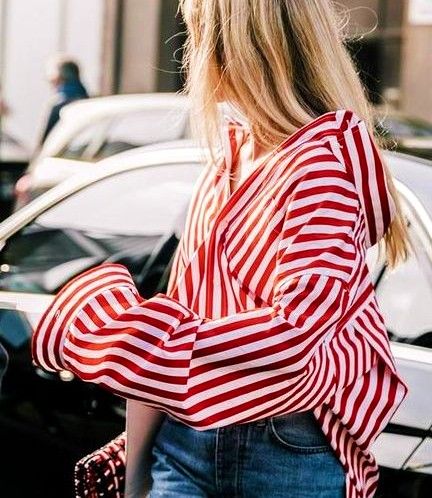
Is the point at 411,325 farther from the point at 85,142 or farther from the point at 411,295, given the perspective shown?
the point at 85,142

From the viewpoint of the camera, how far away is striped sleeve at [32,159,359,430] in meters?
2.01

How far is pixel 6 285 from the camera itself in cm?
392

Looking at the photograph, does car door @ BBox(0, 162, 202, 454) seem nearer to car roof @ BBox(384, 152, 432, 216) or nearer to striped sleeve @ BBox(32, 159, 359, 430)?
car roof @ BBox(384, 152, 432, 216)

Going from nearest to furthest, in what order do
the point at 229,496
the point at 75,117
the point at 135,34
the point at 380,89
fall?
the point at 229,496
the point at 75,117
the point at 380,89
the point at 135,34

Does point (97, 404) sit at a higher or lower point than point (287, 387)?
lower

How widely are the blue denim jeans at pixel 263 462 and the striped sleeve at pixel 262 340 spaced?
0.29ft

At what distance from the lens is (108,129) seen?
880 centimetres

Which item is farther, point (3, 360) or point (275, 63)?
point (3, 360)

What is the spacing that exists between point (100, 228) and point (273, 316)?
2072 mm

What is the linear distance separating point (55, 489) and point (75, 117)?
5.63 m

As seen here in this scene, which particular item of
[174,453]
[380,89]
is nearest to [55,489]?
[174,453]

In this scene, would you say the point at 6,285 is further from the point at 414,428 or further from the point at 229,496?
the point at 229,496

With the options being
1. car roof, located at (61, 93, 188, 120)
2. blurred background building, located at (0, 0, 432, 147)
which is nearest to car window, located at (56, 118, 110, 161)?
car roof, located at (61, 93, 188, 120)

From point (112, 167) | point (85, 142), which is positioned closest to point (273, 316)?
point (112, 167)
